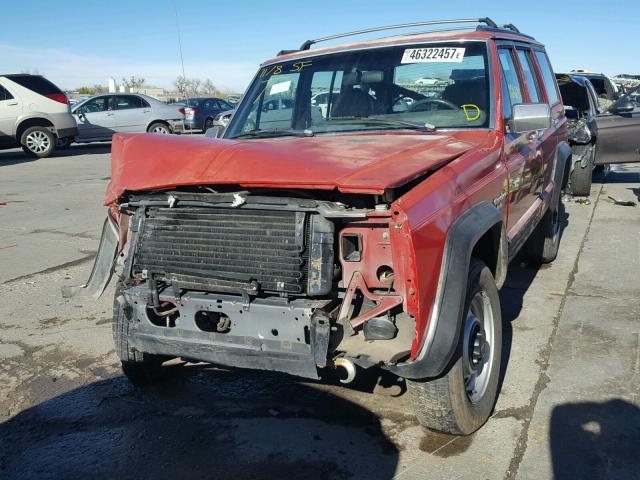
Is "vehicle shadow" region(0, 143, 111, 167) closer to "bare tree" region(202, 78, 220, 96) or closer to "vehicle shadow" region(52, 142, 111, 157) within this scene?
"vehicle shadow" region(52, 142, 111, 157)

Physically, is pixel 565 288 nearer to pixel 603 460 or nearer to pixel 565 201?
pixel 603 460

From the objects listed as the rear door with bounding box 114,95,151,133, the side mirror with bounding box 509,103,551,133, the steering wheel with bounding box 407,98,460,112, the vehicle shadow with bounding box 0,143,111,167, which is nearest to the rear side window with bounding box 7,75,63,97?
the vehicle shadow with bounding box 0,143,111,167

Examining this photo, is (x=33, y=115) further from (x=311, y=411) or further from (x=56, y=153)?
(x=311, y=411)

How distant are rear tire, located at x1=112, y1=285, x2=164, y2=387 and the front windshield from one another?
63.6 inches

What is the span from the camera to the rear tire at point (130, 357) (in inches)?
136

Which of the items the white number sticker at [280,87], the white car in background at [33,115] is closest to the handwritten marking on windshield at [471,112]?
the white number sticker at [280,87]

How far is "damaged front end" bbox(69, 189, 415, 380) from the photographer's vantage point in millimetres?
2713

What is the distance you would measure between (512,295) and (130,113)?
16.2 metres

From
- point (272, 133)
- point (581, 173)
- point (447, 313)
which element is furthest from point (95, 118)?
point (447, 313)

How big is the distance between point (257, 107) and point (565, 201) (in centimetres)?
641

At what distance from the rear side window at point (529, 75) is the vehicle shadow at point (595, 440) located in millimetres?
2578

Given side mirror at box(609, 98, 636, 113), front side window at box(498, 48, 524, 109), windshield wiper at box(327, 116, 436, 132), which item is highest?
front side window at box(498, 48, 524, 109)

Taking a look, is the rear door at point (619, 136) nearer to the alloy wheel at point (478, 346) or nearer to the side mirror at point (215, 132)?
the side mirror at point (215, 132)

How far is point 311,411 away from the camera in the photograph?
3521 millimetres
